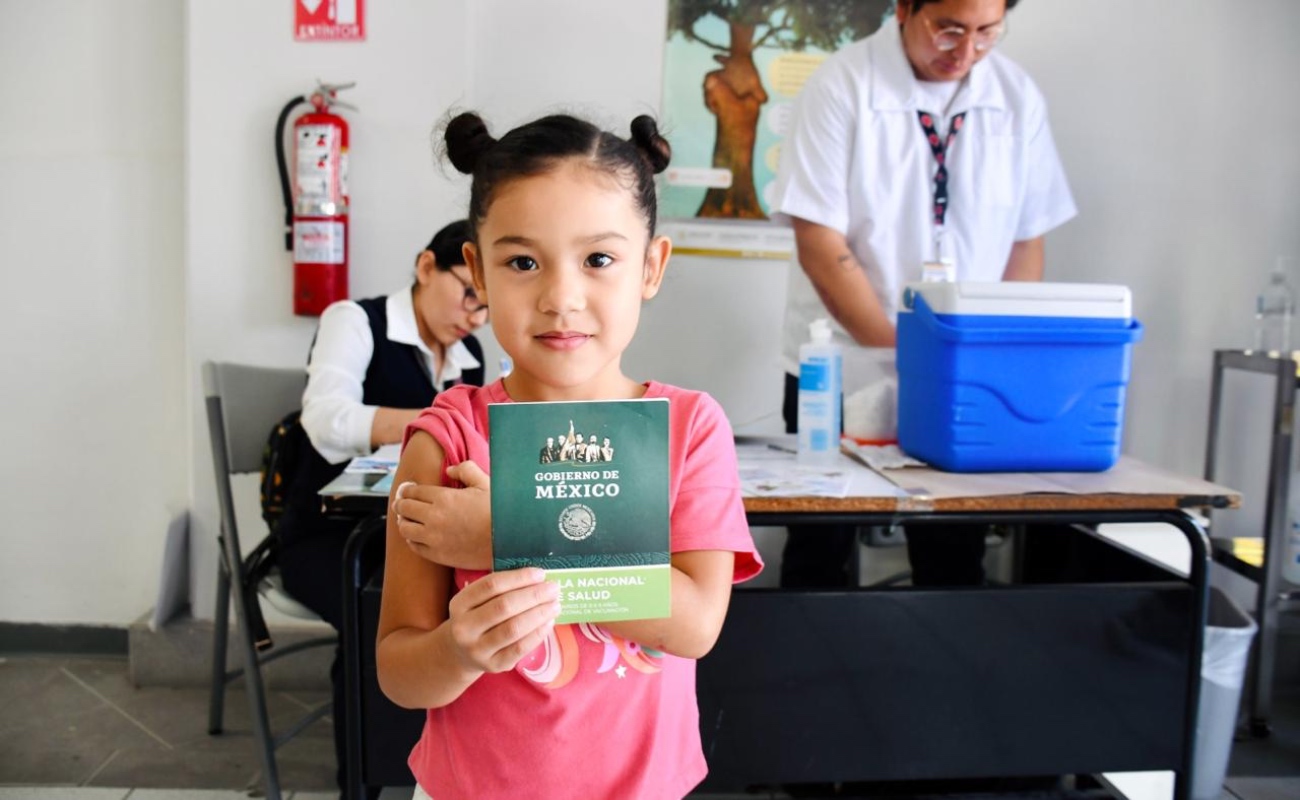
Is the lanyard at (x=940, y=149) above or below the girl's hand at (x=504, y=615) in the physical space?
above

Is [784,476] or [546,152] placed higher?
[546,152]

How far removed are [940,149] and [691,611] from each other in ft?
5.28

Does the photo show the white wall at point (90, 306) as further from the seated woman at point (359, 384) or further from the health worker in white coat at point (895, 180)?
the health worker in white coat at point (895, 180)

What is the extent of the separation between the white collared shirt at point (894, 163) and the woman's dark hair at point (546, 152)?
1.21 m

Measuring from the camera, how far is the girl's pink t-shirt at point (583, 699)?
35.4 inches

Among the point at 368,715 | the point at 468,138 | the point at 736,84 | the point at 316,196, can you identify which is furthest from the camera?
the point at 736,84

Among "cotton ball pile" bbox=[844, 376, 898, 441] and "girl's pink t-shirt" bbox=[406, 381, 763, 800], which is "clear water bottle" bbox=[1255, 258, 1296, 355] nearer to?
"cotton ball pile" bbox=[844, 376, 898, 441]

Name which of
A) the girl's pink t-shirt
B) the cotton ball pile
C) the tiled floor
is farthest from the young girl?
the tiled floor

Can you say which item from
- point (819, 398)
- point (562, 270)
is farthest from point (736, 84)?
point (562, 270)

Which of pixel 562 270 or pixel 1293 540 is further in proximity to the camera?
pixel 1293 540

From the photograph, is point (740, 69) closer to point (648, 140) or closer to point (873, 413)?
point (873, 413)

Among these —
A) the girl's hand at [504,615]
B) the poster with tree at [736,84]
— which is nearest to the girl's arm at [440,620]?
the girl's hand at [504,615]

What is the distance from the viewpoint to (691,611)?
0.86 meters

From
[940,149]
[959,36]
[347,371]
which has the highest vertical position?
[959,36]
